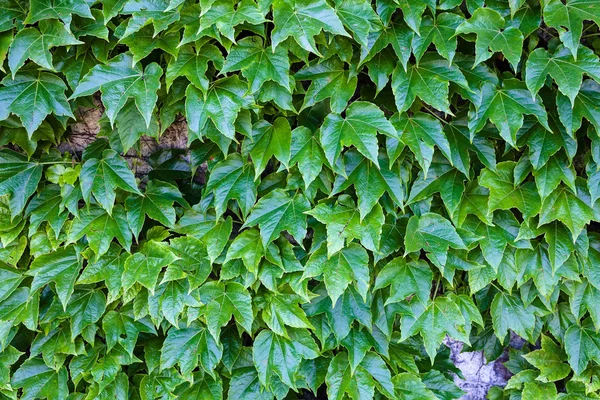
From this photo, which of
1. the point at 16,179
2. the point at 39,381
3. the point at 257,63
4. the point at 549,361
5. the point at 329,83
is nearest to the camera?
the point at 257,63

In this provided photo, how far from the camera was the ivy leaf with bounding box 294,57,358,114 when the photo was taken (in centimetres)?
187

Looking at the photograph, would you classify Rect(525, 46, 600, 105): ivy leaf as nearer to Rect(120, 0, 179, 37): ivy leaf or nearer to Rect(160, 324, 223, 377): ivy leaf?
Rect(120, 0, 179, 37): ivy leaf

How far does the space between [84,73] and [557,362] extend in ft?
7.73

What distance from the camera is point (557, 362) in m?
2.33

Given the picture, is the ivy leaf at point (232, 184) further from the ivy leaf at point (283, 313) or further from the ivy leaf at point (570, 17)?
the ivy leaf at point (570, 17)

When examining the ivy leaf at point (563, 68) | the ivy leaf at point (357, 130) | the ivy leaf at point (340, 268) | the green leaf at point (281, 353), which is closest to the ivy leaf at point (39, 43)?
the ivy leaf at point (357, 130)

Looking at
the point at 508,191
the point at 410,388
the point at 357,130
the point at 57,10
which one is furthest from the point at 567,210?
the point at 57,10

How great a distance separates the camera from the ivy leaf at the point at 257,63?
1.77 m

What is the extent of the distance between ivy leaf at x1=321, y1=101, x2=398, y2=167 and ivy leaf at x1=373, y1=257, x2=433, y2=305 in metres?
0.48

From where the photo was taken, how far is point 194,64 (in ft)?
5.91

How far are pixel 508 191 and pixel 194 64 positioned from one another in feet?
4.19

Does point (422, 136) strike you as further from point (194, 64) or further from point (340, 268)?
point (194, 64)

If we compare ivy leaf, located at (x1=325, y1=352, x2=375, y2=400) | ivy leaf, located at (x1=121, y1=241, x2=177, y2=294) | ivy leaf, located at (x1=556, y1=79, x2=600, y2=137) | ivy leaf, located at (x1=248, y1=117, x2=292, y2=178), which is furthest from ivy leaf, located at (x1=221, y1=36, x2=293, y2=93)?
ivy leaf, located at (x1=325, y1=352, x2=375, y2=400)

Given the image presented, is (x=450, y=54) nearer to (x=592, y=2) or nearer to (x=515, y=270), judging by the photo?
(x=592, y=2)
